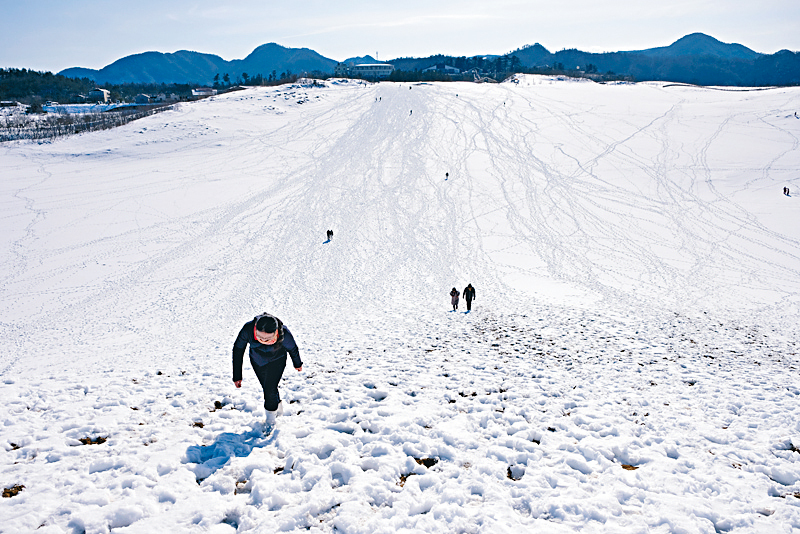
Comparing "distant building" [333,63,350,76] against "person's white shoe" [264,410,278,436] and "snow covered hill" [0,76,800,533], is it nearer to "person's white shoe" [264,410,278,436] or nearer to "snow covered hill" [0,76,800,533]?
"snow covered hill" [0,76,800,533]

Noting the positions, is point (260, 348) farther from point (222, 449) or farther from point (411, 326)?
point (411, 326)

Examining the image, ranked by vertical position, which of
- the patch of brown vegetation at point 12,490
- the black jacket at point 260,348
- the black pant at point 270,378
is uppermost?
the black jacket at point 260,348

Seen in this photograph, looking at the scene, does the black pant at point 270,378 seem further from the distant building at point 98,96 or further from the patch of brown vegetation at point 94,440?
the distant building at point 98,96

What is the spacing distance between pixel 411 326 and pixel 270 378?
8783 millimetres

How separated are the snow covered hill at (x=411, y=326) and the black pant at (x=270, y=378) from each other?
0.46m

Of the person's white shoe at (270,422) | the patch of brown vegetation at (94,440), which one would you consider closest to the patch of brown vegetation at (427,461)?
the person's white shoe at (270,422)

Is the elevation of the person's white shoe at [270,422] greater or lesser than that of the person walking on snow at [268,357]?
lesser

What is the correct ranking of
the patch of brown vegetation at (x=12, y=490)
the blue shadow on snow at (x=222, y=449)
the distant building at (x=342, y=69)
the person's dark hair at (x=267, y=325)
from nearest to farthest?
the patch of brown vegetation at (x=12, y=490), the blue shadow on snow at (x=222, y=449), the person's dark hair at (x=267, y=325), the distant building at (x=342, y=69)

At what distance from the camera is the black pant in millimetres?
6016

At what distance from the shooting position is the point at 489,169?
41.9 m

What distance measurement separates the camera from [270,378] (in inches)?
238

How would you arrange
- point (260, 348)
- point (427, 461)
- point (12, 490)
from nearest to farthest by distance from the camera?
point (12, 490), point (427, 461), point (260, 348)

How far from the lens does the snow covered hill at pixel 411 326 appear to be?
470 cm

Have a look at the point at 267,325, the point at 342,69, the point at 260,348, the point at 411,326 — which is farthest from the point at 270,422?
the point at 342,69
